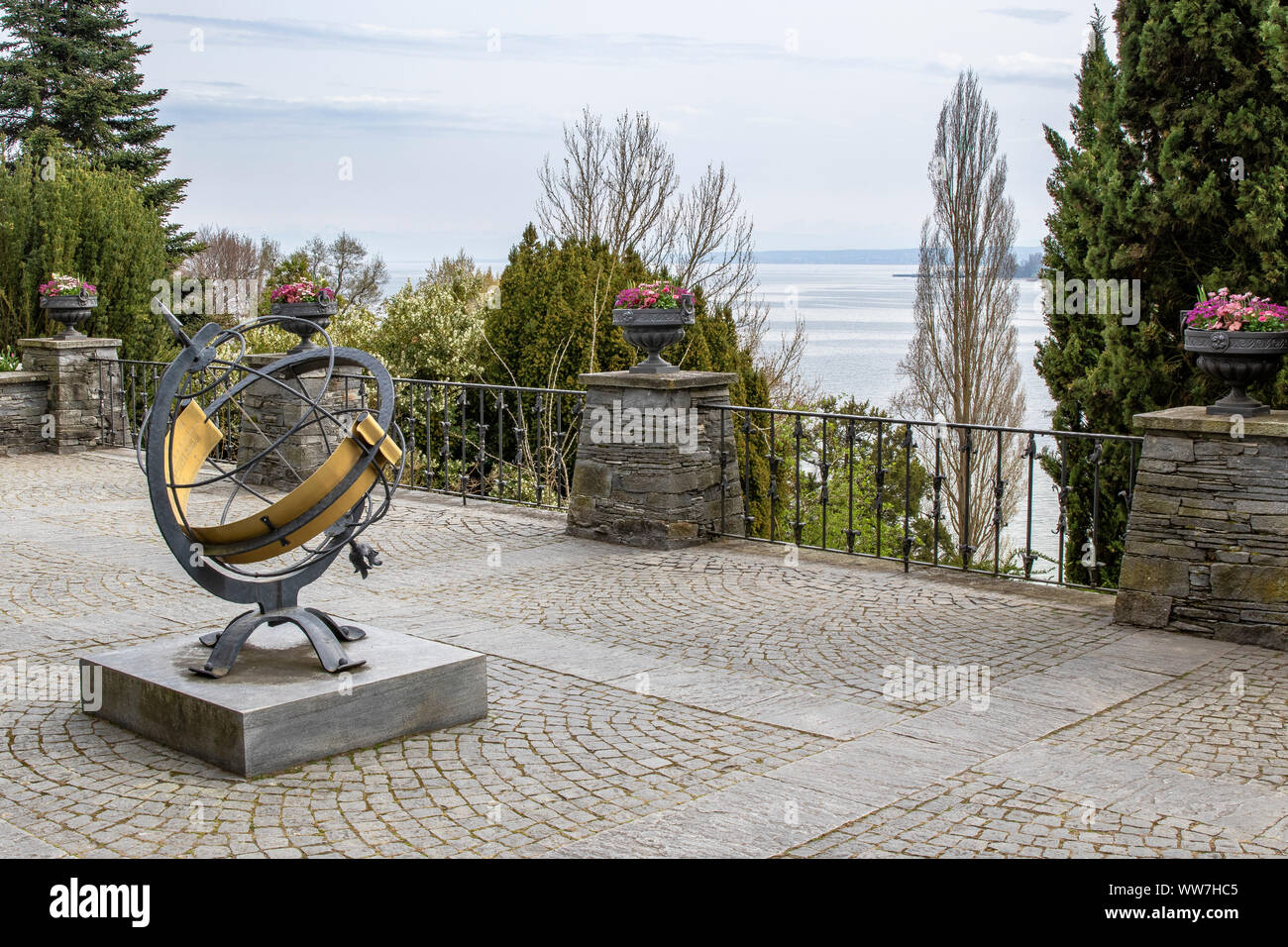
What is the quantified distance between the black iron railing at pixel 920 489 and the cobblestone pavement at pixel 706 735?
66 centimetres

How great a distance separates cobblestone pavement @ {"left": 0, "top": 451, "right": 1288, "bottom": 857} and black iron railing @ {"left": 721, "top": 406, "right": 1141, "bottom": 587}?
Answer: 0.66 metres

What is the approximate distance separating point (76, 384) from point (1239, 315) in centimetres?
1318

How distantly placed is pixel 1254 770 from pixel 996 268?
26468mm

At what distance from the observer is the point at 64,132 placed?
29281 mm

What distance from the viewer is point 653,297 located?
31.5 feet

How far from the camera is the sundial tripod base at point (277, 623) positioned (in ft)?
16.5

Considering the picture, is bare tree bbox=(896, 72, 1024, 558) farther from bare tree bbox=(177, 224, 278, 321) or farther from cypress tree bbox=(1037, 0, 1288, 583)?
bare tree bbox=(177, 224, 278, 321)

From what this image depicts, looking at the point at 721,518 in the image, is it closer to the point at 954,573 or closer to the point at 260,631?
the point at 954,573

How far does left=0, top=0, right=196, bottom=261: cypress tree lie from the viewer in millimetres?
28734

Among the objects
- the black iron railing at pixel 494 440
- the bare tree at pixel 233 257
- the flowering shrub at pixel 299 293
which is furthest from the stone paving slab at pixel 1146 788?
the bare tree at pixel 233 257

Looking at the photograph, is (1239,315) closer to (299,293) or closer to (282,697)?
(282,697)

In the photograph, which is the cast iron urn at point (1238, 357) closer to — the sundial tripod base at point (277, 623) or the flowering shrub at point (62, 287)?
the sundial tripod base at point (277, 623)

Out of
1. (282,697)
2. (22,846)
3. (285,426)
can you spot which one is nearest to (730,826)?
(282,697)
